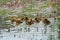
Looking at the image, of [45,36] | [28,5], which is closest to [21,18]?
[28,5]

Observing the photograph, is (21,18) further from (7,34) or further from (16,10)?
(7,34)

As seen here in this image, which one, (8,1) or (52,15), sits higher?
(8,1)

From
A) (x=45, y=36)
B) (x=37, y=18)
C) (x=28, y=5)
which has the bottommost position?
(x=45, y=36)

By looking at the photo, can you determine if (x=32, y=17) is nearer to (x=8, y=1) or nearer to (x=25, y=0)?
(x=25, y=0)

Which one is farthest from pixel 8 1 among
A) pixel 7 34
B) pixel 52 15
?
pixel 52 15

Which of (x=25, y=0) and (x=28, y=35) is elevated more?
(x=25, y=0)

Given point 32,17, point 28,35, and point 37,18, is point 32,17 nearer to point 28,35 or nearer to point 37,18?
point 37,18

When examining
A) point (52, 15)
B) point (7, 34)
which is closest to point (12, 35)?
point (7, 34)
